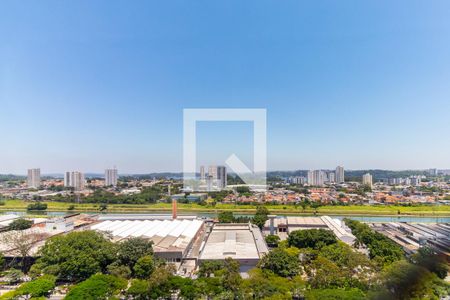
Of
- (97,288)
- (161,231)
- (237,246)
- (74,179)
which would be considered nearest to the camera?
(97,288)

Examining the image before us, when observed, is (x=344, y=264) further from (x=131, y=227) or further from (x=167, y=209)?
(x=167, y=209)

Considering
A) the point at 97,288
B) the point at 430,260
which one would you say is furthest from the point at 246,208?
the point at 430,260

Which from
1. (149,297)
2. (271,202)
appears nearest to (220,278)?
(149,297)

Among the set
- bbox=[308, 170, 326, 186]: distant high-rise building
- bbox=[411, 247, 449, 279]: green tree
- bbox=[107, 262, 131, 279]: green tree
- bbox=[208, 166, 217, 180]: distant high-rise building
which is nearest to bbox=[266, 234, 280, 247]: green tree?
bbox=[107, 262, 131, 279]: green tree

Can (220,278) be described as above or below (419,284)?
below

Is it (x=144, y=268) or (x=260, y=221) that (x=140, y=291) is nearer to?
(x=144, y=268)

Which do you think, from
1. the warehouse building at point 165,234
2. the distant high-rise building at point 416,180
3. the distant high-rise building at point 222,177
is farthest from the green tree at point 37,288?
the distant high-rise building at point 416,180

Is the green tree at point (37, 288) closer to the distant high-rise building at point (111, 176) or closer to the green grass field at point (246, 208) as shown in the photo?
the green grass field at point (246, 208)
